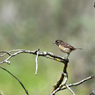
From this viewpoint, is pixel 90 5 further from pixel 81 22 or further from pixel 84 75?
pixel 84 75

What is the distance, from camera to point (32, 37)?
11.5 meters

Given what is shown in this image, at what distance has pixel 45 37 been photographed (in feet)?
37.5

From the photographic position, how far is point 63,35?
11562mm

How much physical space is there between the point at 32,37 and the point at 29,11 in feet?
6.92

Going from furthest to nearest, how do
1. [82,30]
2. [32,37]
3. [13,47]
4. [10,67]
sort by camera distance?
[32,37] → [82,30] → [13,47] → [10,67]

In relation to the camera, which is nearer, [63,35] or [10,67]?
[10,67]

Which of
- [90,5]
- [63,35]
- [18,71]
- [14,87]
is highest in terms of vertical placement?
[90,5]

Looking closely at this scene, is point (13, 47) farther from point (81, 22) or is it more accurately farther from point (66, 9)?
point (66, 9)

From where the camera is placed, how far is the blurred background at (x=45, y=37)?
7.32m

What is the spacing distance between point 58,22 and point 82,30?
84.8 inches

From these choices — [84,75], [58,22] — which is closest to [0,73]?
[84,75]

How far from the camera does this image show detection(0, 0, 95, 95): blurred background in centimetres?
732

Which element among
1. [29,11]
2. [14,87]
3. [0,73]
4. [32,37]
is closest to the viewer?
[14,87]

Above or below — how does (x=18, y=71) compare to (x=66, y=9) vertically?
below
